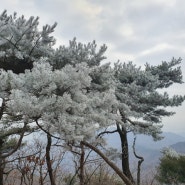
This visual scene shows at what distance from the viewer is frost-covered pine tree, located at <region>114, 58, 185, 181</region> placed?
12867 mm

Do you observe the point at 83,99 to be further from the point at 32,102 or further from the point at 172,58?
the point at 172,58

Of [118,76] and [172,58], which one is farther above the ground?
[172,58]

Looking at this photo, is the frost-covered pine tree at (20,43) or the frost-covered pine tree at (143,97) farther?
the frost-covered pine tree at (143,97)

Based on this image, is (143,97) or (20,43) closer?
(20,43)

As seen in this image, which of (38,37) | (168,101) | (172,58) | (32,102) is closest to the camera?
(32,102)

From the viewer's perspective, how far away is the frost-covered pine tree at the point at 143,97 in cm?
1287

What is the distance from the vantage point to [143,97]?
13.1 m

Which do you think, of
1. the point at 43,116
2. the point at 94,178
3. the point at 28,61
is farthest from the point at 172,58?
the point at 43,116

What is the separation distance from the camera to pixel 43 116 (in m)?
6.10

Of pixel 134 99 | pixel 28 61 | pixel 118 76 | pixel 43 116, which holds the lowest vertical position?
→ pixel 43 116

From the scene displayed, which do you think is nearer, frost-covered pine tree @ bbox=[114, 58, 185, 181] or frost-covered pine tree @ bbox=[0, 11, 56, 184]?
frost-covered pine tree @ bbox=[0, 11, 56, 184]

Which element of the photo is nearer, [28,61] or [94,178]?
[28,61]

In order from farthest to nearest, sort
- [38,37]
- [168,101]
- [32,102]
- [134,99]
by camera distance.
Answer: [168,101], [134,99], [38,37], [32,102]

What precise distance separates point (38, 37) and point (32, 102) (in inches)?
85.8
